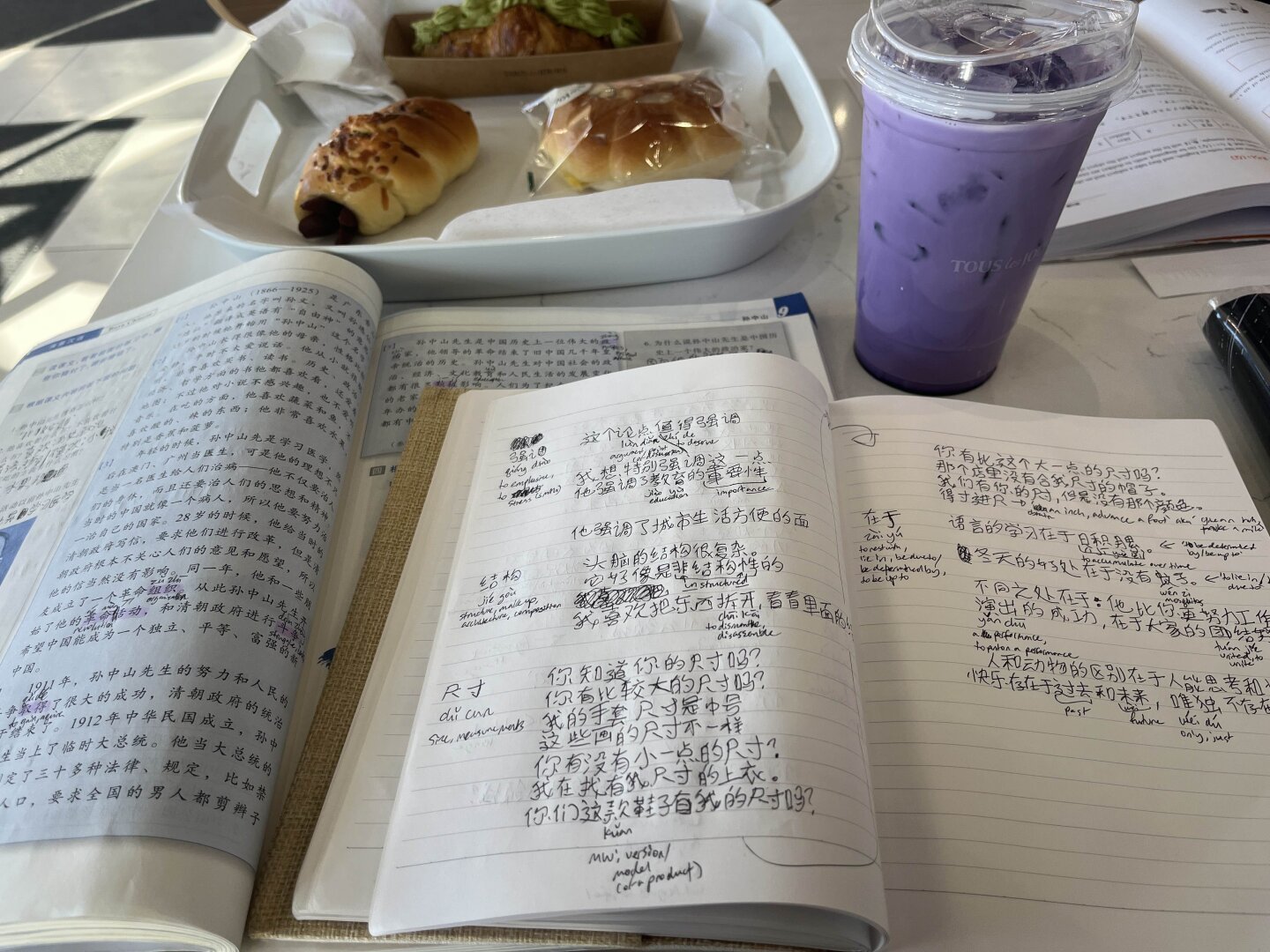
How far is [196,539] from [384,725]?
5.0 inches

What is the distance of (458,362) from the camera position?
0.49 m

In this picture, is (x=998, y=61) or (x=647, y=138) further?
(x=647, y=138)

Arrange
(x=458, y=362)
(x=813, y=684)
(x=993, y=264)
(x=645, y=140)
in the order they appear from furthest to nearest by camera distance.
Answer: (x=645, y=140) < (x=458, y=362) < (x=993, y=264) < (x=813, y=684)

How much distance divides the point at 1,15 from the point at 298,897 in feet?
6.31

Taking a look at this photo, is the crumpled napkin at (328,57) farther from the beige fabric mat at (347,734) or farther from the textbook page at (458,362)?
the beige fabric mat at (347,734)

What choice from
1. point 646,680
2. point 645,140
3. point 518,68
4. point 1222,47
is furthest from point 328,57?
point 1222,47

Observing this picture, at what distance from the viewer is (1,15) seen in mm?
1459

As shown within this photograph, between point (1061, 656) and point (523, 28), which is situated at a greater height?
point (523, 28)

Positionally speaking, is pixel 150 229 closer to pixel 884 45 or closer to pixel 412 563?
pixel 412 563

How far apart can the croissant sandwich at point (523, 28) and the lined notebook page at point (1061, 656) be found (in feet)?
1.82

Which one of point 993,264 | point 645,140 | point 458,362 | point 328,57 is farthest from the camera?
point 328,57

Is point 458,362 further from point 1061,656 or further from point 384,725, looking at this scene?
point 1061,656

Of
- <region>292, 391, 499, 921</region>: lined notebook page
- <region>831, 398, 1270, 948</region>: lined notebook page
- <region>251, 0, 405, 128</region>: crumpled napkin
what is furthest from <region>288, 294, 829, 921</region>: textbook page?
<region>251, 0, 405, 128</region>: crumpled napkin

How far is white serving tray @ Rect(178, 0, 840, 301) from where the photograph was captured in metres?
0.52
